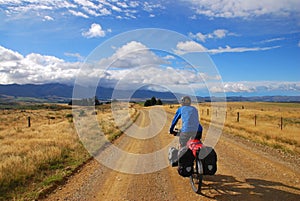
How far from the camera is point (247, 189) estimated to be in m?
6.64

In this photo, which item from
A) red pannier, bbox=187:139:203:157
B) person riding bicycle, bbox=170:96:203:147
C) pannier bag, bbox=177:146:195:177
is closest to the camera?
red pannier, bbox=187:139:203:157

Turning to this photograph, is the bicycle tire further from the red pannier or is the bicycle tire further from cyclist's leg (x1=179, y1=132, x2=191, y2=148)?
cyclist's leg (x1=179, y1=132, x2=191, y2=148)

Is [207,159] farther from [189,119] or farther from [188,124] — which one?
[189,119]

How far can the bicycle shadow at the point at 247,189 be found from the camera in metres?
6.12

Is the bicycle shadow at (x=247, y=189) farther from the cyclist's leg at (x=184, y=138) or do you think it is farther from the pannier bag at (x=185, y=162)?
the cyclist's leg at (x=184, y=138)

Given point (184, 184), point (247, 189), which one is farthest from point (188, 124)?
point (247, 189)

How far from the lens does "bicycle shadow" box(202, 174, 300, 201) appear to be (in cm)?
612

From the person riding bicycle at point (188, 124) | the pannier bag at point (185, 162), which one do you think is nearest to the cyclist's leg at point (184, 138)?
the person riding bicycle at point (188, 124)

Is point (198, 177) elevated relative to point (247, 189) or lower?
elevated

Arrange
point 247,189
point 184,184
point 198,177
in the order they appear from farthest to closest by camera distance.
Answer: point 184,184
point 247,189
point 198,177

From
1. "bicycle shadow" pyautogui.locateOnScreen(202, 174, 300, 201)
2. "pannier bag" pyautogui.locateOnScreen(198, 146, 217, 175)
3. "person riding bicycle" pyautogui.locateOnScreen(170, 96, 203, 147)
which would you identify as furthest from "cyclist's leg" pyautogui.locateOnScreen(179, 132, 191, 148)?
"bicycle shadow" pyautogui.locateOnScreen(202, 174, 300, 201)

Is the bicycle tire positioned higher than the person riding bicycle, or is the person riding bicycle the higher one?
the person riding bicycle

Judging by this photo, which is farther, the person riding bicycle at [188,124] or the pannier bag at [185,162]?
the person riding bicycle at [188,124]

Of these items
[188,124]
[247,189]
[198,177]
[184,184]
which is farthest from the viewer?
[184,184]
